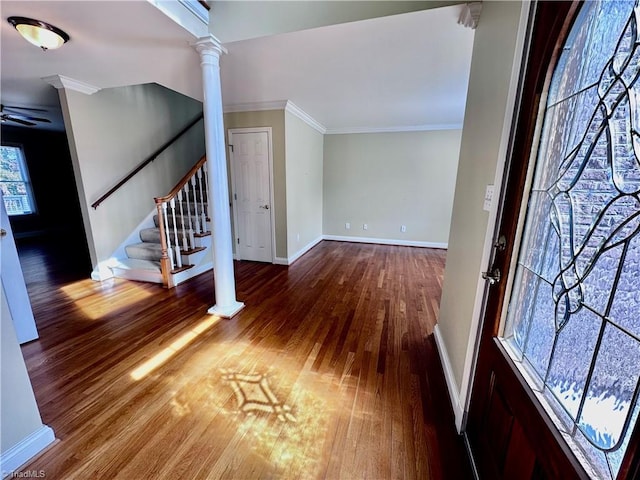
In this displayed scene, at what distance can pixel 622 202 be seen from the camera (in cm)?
57

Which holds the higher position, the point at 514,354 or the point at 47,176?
the point at 47,176

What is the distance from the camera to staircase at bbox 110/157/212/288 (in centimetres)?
313

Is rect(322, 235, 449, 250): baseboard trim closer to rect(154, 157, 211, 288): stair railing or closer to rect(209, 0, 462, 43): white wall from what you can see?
rect(154, 157, 211, 288): stair railing

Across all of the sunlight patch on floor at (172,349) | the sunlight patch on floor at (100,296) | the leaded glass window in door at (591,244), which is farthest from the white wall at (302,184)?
the leaded glass window in door at (591,244)

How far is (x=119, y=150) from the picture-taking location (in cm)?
353

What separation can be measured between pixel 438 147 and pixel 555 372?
4886mm

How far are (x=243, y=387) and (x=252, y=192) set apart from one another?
2.96 meters

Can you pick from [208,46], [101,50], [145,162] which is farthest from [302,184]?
[101,50]

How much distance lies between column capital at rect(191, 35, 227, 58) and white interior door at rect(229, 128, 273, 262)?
5.31ft

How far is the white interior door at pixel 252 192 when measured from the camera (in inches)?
150

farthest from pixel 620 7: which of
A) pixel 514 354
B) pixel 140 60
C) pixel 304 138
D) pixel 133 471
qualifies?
pixel 304 138

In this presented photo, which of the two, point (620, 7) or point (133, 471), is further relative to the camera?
point (133, 471)

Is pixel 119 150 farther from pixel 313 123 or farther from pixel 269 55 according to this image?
pixel 313 123

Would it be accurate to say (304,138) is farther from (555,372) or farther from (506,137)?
(555,372)
